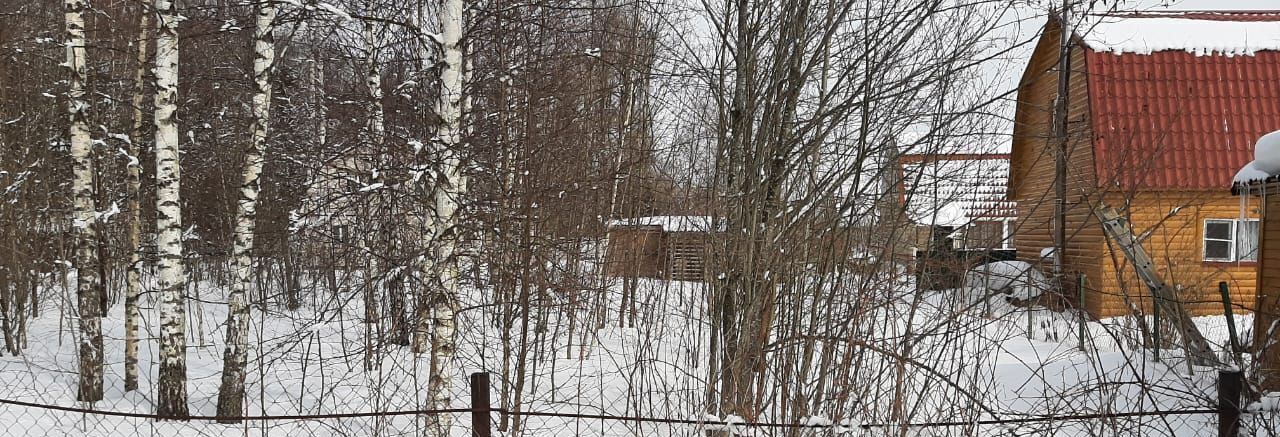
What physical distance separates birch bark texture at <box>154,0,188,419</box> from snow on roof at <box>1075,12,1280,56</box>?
13907 millimetres

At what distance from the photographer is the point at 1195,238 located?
15.0 m

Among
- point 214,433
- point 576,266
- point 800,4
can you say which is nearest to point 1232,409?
point 800,4

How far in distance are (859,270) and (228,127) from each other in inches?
534

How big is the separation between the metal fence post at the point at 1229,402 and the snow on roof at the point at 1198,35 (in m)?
12.3

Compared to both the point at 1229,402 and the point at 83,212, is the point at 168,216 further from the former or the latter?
the point at 1229,402

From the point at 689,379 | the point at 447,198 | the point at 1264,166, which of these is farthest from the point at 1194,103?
the point at 447,198

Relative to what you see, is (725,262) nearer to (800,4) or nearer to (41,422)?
(800,4)

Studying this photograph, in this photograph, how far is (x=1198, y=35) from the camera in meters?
15.8

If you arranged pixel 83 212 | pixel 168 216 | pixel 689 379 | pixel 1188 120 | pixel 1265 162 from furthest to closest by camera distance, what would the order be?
pixel 1188 120 → pixel 83 212 → pixel 689 379 → pixel 1265 162 → pixel 168 216

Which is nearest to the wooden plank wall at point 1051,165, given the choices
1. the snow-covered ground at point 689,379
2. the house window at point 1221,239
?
the snow-covered ground at point 689,379

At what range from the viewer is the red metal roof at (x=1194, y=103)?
Result: 47.4ft

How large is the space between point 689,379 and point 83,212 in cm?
630

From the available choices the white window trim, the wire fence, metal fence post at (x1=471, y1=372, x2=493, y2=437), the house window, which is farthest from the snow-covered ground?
the house window

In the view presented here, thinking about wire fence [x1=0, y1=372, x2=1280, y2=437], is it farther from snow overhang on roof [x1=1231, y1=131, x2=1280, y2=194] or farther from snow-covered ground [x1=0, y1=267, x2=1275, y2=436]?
snow overhang on roof [x1=1231, y1=131, x2=1280, y2=194]
